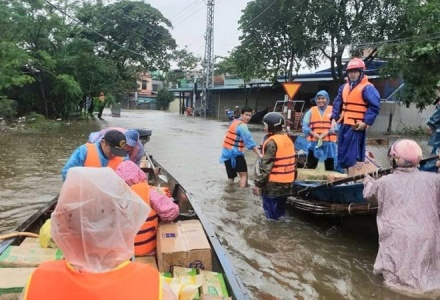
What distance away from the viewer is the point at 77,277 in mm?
1446

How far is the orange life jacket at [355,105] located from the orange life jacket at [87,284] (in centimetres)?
475

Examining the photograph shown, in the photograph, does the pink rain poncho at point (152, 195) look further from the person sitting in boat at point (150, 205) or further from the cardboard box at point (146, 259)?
the cardboard box at point (146, 259)

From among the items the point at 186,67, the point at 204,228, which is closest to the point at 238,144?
the point at 204,228

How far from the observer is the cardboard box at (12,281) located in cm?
250

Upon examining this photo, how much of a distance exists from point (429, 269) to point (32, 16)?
22.0 meters

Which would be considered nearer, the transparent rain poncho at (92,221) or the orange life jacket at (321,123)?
the transparent rain poncho at (92,221)

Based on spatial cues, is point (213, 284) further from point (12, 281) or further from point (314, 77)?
point (314, 77)

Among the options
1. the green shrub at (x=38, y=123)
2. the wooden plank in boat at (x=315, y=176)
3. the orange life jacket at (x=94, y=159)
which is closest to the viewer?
the orange life jacket at (x=94, y=159)

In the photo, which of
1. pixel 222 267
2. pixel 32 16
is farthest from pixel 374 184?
pixel 32 16

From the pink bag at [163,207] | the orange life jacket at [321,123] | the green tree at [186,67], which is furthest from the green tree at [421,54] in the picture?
the green tree at [186,67]

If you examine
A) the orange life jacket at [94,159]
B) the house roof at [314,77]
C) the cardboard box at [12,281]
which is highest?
the house roof at [314,77]

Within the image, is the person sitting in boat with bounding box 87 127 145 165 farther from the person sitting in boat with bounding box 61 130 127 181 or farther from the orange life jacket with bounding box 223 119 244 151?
the orange life jacket with bounding box 223 119 244 151

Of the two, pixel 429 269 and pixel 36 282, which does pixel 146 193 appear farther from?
pixel 429 269

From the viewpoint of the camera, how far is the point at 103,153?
4.38 m
